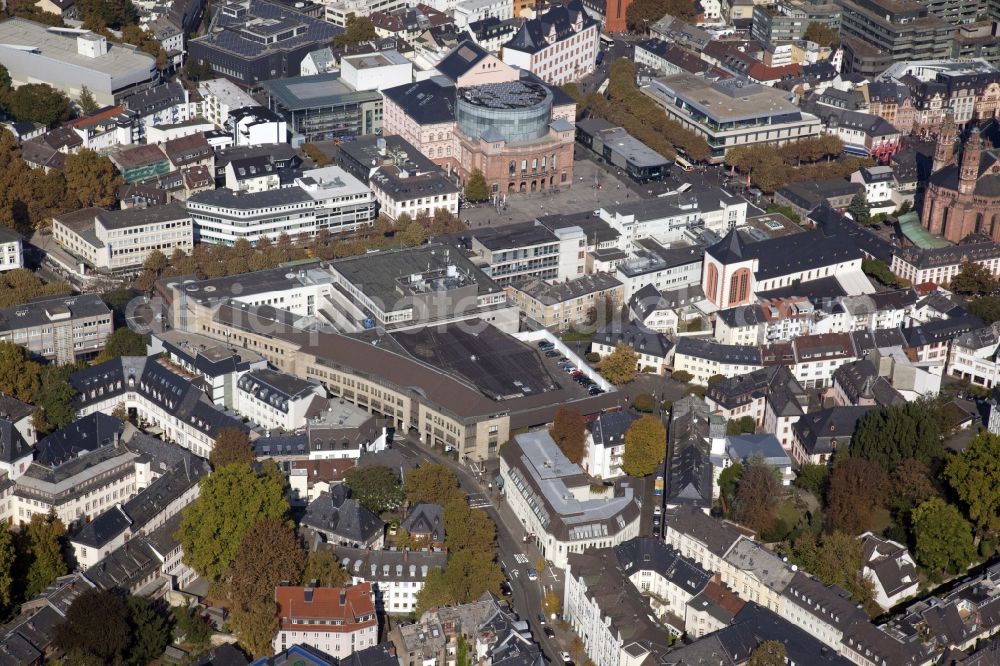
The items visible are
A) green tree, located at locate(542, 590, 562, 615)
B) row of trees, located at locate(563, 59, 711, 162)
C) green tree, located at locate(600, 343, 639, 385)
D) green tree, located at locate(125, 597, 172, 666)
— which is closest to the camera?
green tree, located at locate(125, 597, 172, 666)

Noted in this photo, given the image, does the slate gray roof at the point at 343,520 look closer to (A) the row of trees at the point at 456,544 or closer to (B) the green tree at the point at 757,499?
(A) the row of trees at the point at 456,544

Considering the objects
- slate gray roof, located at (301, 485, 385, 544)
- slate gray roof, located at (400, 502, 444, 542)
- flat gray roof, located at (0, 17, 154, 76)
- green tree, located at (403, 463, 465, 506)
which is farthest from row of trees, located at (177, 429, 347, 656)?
flat gray roof, located at (0, 17, 154, 76)

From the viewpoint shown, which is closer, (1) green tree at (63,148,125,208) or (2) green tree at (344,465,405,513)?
(2) green tree at (344,465,405,513)

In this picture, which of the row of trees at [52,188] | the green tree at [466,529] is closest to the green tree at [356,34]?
the row of trees at [52,188]

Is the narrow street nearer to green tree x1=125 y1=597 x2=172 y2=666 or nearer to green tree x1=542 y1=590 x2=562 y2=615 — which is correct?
green tree x1=542 y1=590 x2=562 y2=615

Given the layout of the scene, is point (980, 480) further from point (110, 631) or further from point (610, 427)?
point (110, 631)

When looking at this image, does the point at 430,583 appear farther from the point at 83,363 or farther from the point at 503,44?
the point at 503,44

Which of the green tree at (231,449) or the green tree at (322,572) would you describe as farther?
→ the green tree at (231,449)
